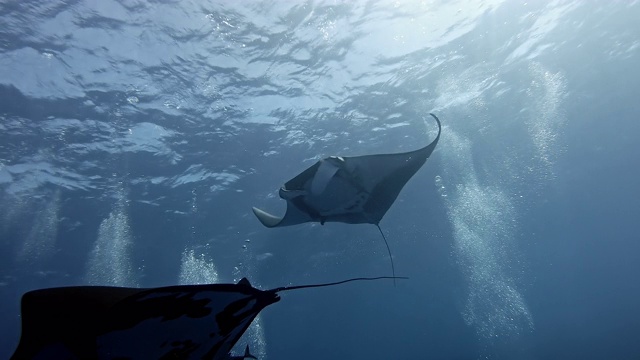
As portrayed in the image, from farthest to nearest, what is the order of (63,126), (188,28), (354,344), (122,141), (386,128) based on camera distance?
(354,344), (386,128), (122,141), (63,126), (188,28)

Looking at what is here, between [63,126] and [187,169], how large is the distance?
511 centimetres

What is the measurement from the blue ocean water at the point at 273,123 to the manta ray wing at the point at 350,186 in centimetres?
715

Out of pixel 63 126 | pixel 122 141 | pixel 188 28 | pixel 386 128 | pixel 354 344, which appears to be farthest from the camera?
pixel 354 344

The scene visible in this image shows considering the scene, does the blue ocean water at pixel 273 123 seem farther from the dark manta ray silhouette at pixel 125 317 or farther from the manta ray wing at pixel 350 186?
the dark manta ray silhouette at pixel 125 317

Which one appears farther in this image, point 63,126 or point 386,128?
point 386,128

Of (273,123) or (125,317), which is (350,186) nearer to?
(125,317)

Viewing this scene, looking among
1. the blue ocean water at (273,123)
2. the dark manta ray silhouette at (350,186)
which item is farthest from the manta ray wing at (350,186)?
the blue ocean water at (273,123)

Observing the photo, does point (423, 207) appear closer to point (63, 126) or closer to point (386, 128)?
point (386, 128)

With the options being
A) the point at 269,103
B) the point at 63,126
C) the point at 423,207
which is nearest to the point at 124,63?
the point at 63,126

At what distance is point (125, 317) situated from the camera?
2.82 meters

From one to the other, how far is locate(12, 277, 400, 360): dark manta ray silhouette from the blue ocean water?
371 inches

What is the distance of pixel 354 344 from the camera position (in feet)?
306

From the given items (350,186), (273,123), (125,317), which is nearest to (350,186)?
(350,186)

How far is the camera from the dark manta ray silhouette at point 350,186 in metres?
5.73
